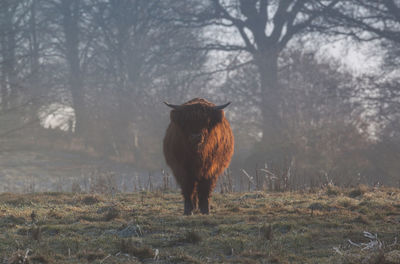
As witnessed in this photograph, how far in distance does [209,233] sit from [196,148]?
1.42 metres

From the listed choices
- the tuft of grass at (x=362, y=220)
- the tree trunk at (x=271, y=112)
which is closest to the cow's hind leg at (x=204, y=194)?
the tuft of grass at (x=362, y=220)

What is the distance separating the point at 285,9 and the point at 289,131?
288 inches

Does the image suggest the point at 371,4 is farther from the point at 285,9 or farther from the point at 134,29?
the point at 134,29

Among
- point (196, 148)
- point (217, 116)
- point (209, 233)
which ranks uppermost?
point (217, 116)

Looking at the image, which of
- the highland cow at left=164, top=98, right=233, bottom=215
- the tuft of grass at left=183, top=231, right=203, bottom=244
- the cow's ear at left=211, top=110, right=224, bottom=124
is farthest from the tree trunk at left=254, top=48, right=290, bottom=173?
the tuft of grass at left=183, top=231, right=203, bottom=244

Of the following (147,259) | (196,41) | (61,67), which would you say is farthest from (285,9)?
(147,259)

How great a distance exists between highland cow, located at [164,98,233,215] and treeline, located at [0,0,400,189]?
3.88m

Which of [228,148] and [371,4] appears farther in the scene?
[371,4]

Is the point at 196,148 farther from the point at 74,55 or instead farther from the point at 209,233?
the point at 74,55

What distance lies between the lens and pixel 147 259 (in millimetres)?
4309

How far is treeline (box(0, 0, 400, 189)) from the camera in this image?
1727 centimetres

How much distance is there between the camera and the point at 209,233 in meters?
5.44

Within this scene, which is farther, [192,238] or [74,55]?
[74,55]

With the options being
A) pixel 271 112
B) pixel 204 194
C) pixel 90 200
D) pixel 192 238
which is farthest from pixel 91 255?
pixel 271 112
